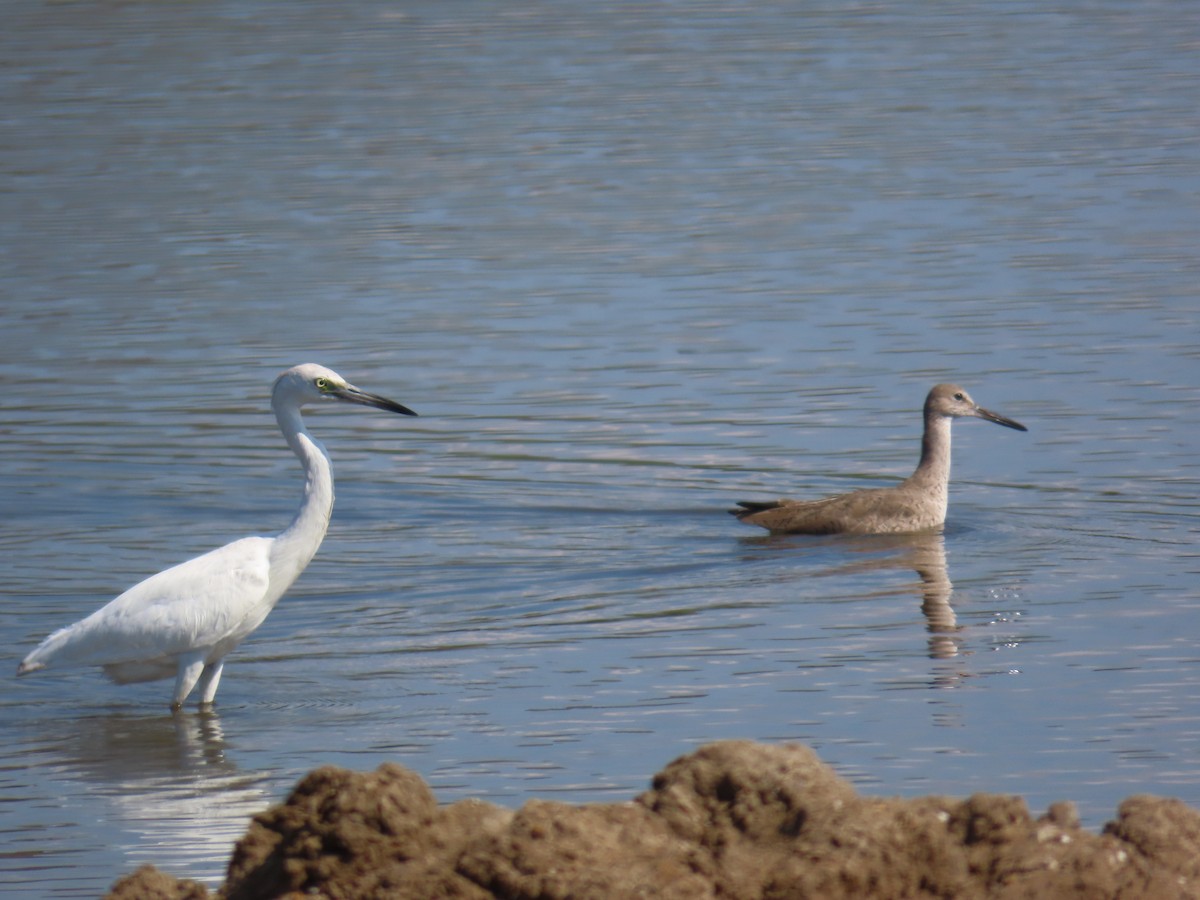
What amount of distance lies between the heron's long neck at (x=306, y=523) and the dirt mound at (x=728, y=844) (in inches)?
174

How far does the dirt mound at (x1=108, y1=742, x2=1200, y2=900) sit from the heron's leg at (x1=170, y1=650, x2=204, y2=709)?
13.7 feet

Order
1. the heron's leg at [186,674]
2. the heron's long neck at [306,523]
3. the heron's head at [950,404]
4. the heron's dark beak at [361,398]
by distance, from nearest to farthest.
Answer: the heron's leg at [186,674] < the heron's long neck at [306,523] < the heron's dark beak at [361,398] < the heron's head at [950,404]

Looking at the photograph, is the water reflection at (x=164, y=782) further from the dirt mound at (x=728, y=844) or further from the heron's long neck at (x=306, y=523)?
the dirt mound at (x=728, y=844)

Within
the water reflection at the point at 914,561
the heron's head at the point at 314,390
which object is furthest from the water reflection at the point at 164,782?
the water reflection at the point at 914,561

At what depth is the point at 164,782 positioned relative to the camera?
334 inches

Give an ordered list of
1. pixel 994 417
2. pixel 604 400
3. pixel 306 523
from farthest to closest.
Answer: pixel 604 400 < pixel 994 417 < pixel 306 523

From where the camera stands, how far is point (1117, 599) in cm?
1051

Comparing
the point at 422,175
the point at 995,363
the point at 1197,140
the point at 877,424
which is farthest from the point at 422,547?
the point at 1197,140

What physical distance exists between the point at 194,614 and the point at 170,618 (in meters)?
0.12

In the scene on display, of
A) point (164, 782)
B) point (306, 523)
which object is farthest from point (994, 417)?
point (164, 782)

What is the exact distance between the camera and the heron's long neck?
9773 mm

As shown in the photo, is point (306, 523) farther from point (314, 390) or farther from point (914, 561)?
point (914, 561)

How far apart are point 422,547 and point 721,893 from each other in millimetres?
7308

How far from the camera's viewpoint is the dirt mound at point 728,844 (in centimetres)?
502
